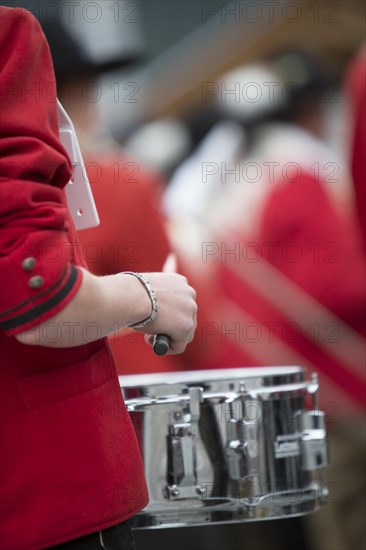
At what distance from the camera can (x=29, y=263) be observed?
109cm

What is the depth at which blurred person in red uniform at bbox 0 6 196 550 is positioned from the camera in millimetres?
1097


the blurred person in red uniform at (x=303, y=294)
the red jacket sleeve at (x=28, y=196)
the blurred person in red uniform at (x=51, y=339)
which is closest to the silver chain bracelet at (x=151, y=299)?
the blurred person in red uniform at (x=51, y=339)

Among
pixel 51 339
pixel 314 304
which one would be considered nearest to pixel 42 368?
pixel 51 339

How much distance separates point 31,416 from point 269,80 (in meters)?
3.27

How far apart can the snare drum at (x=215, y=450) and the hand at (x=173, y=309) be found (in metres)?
0.39

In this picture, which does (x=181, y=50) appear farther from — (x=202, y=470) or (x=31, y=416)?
(x=31, y=416)

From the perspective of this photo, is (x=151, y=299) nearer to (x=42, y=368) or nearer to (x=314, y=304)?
(x=42, y=368)

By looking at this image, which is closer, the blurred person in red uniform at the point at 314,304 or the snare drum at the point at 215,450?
the snare drum at the point at 215,450

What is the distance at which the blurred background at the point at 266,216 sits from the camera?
2477mm

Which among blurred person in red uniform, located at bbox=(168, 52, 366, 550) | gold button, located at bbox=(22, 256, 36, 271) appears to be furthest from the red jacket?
blurred person in red uniform, located at bbox=(168, 52, 366, 550)

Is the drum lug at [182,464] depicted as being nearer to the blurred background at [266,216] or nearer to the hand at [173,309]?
the hand at [173,309]

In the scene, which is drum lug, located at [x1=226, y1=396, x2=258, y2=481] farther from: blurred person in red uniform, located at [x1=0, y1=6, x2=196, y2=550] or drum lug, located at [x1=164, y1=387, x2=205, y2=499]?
blurred person in red uniform, located at [x1=0, y1=6, x2=196, y2=550]

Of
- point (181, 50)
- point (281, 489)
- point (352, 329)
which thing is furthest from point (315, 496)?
point (181, 50)

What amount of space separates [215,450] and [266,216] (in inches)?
55.4
